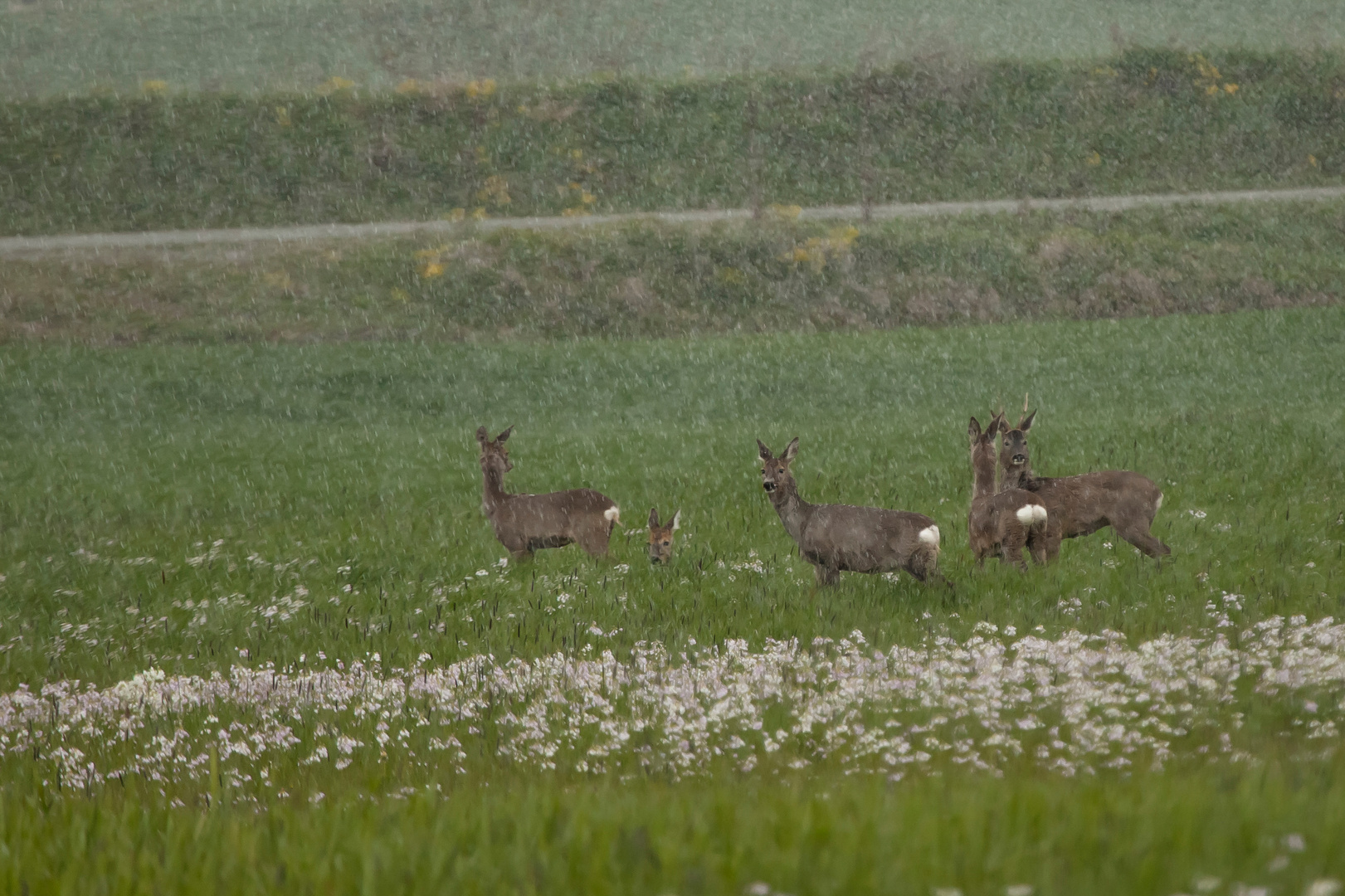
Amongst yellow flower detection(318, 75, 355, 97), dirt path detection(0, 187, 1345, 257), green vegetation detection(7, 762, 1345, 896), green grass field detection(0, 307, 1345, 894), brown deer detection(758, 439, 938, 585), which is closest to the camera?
green vegetation detection(7, 762, 1345, 896)

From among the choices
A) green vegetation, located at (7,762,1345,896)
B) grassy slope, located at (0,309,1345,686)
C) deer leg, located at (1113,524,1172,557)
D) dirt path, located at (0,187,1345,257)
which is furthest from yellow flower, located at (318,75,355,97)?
green vegetation, located at (7,762,1345,896)

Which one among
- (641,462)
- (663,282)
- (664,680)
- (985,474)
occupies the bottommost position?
(664,680)

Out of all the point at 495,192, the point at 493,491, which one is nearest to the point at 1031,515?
the point at 493,491

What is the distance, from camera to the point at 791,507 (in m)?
10.1

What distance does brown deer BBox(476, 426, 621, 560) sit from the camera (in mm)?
11258

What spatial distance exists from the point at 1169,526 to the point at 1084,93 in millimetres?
43902

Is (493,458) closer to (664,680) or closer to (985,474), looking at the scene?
(985,474)

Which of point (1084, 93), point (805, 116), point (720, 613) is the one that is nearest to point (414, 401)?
point (720, 613)

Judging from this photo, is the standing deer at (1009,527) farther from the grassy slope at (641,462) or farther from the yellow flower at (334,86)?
the yellow flower at (334,86)

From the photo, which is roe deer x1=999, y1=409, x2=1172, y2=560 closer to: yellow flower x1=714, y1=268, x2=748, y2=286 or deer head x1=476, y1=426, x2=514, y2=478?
deer head x1=476, y1=426, x2=514, y2=478

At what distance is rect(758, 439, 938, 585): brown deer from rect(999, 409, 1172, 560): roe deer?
1430 millimetres

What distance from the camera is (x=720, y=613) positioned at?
9.12 meters

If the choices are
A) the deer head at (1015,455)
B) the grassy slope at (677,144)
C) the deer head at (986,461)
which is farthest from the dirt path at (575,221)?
the deer head at (986,461)

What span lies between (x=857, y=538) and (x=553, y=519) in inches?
121
